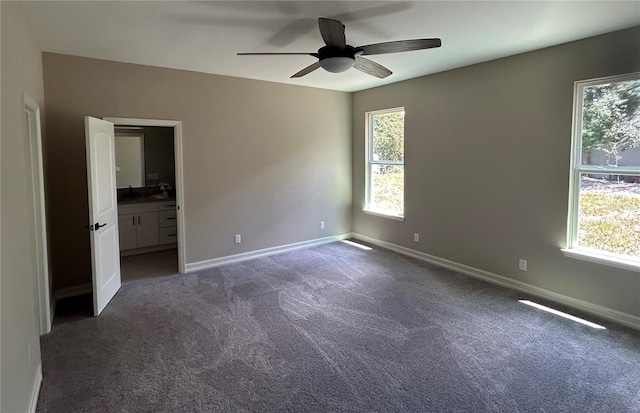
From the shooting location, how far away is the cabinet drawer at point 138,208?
5544mm

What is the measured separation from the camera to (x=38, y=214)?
3.22 meters

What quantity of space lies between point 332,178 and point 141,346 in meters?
3.99

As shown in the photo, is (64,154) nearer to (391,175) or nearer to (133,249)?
(133,249)

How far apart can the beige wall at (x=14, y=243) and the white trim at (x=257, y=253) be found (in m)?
2.41

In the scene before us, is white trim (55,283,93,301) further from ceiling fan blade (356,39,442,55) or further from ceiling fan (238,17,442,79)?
ceiling fan blade (356,39,442,55)

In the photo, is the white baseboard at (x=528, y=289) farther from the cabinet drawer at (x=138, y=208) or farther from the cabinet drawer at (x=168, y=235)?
the cabinet drawer at (x=138, y=208)

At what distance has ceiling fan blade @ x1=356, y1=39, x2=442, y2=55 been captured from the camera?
2.58 metres

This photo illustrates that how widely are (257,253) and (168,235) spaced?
1657 mm

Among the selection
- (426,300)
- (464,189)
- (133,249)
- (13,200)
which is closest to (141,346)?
(13,200)

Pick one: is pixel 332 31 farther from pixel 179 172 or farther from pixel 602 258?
pixel 602 258

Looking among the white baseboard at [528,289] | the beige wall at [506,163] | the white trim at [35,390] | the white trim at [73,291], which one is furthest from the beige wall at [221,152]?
the white trim at [35,390]

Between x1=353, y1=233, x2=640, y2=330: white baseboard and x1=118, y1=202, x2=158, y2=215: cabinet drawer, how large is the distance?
12.3 feet

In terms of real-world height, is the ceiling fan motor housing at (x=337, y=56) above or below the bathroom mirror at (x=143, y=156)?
above

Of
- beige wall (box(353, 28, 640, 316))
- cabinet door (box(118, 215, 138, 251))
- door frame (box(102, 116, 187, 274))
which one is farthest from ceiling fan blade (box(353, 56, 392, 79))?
cabinet door (box(118, 215, 138, 251))
